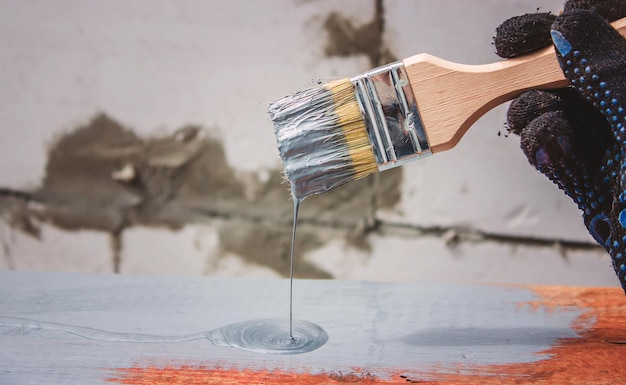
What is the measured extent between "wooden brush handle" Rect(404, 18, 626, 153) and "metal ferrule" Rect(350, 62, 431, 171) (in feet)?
0.06

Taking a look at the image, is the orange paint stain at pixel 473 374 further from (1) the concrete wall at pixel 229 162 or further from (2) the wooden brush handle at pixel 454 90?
(1) the concrete wall at pixel 229 162

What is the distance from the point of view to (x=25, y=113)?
270cm

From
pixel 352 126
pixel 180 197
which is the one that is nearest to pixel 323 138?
pixel 352 126

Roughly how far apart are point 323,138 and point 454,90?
0.86ft

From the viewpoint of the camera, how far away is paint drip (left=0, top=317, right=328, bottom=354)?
55.6 inches

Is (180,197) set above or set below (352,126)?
below

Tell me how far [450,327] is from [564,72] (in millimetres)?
590

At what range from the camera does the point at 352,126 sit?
136cm

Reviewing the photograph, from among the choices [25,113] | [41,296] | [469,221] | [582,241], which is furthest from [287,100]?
[25,113]

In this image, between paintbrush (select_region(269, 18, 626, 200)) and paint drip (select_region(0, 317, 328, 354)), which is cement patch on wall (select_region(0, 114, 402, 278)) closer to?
paint drip (select_region(0, 317, 328, 354))

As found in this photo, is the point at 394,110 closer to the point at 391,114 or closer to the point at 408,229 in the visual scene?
the point at 391,114

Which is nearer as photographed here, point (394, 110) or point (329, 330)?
point (394, 110)

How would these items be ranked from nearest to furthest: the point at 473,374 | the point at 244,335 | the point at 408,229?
the point at 473,374 → the point at 244,335 → the point at 408,229

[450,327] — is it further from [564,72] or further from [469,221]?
[469,221]
